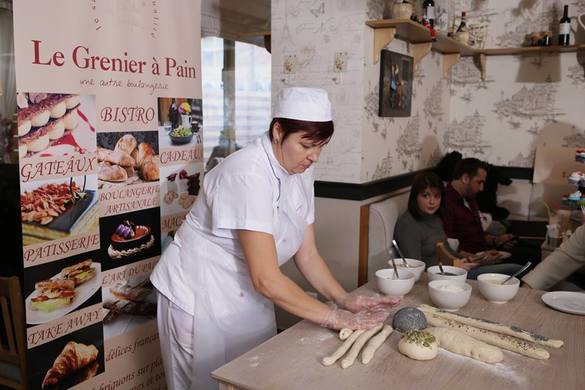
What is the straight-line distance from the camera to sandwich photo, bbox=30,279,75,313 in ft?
6.07

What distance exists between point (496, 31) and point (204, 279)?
3734 mm

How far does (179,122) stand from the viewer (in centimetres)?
239

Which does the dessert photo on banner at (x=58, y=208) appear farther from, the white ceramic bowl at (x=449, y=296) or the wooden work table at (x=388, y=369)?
the white ceramic bowl at (x=449, y=296)

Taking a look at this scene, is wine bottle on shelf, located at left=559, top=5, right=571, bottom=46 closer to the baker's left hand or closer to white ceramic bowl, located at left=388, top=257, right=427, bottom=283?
white ceramic bowl, located at left=388, top=257, right=427, bottom=283

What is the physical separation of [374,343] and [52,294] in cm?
118

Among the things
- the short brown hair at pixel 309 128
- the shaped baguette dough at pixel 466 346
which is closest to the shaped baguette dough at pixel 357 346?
the shaped baguette dough at pixel 466 346

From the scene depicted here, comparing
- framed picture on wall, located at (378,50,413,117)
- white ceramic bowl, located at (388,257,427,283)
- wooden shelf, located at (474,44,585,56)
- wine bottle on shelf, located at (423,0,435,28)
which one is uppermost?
wine bottle on shelf, located at (423,0,435,28)

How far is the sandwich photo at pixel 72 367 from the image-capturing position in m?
1.94

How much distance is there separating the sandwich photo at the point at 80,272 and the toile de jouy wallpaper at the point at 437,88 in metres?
1.53

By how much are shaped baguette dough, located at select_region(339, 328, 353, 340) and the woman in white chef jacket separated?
2 cm

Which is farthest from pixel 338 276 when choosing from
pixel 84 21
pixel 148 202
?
pixel 84 21

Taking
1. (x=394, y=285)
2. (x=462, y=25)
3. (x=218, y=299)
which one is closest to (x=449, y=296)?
(x=394, y=285)

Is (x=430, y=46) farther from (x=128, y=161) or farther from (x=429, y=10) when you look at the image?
(x=128, y=161)

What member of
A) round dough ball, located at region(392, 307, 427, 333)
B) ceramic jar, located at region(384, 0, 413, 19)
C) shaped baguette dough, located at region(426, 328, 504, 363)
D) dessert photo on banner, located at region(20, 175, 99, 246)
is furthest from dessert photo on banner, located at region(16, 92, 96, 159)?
ceramic jar, located at region(384, 0, 413, 19)
